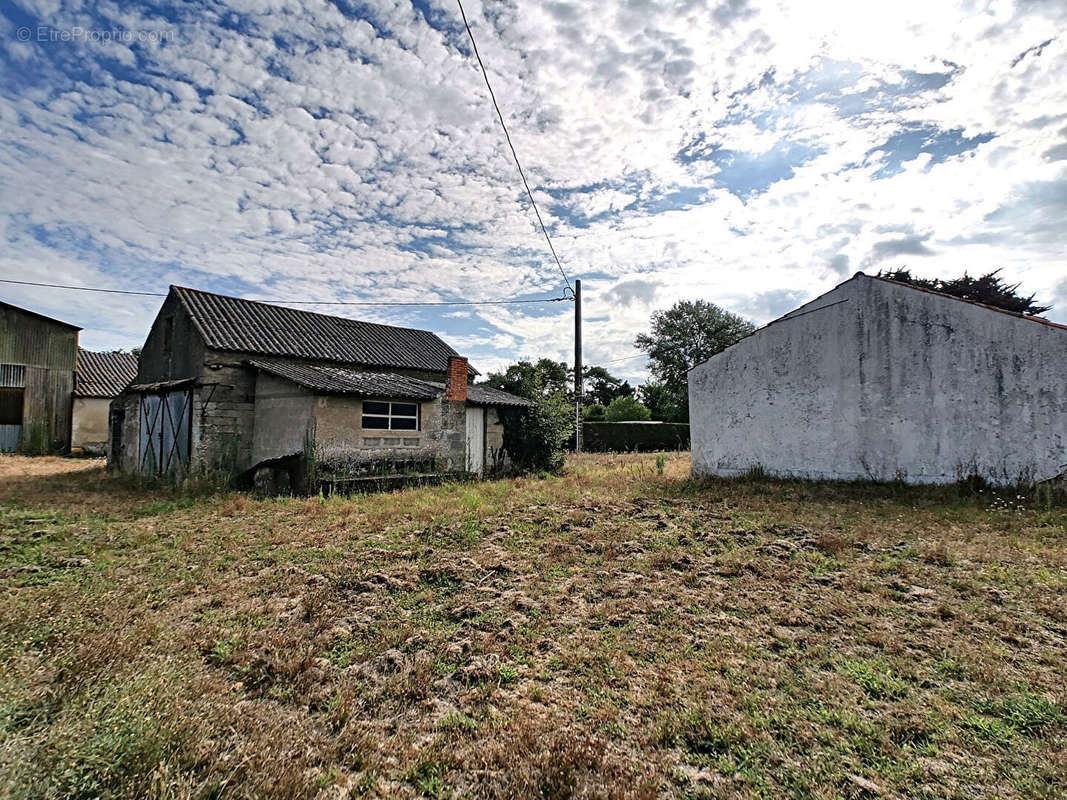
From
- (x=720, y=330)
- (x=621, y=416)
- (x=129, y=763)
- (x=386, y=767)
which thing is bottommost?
(x=386, y=767)

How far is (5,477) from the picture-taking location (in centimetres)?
1445

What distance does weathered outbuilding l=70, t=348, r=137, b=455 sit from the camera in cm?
2355

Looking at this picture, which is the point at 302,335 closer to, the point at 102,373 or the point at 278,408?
the point at 278,408

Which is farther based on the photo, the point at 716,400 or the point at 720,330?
the point at 720,330

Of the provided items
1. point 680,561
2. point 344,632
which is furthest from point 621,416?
point 344,632

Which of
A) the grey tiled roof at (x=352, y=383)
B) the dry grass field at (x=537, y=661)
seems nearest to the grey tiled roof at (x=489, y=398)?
the grey tiled roof at (x=352, y=383)

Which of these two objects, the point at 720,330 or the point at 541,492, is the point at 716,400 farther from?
the point at 720,330

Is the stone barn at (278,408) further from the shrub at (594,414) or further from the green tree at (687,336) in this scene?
the green tree at (687,336)

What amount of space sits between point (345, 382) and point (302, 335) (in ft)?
17.0

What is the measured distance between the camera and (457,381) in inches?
637

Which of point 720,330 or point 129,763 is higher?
point 720,330

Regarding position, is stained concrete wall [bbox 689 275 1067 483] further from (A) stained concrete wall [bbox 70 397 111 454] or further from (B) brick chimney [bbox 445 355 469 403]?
(A) stained concrete wall [bbox 70 397 111 454]

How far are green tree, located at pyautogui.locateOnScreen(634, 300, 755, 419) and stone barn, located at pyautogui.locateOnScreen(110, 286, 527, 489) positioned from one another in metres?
29.0

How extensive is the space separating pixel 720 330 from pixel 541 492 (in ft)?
120
